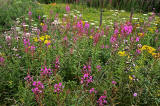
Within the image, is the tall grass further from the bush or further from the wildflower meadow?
the wildflower meadow

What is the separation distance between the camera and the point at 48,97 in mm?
2402

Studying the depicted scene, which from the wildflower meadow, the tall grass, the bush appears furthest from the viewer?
the tall grass

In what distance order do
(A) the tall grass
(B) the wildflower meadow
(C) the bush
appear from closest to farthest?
1. (B) the wildflower meadow
2. (C) the bush
3. (A) the tall grass

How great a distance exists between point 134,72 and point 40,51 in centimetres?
158

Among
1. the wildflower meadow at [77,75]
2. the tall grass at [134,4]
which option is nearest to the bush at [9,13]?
the tall grass at [134,4]

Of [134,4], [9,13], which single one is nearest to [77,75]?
[9,13]

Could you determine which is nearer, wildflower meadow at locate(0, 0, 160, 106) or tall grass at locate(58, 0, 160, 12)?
wildflower meadow at locate(0, 0, 160, 106)

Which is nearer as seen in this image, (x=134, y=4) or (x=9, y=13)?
(x=9, y=13)

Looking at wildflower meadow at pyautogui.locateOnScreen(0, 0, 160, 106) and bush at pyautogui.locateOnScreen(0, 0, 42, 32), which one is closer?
wildflower meadow at pyautogui.locateOnScreen(0, 0, 160, 106)

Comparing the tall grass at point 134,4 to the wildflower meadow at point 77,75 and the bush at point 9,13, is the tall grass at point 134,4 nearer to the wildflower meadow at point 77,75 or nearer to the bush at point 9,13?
the bush at point 9,13

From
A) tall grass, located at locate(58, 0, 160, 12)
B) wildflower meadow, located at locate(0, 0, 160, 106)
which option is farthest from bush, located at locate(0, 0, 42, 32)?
wildflower meadow, located at locate(0, 0, 160, 106)

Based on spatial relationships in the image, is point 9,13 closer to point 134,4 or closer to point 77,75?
point 77,75

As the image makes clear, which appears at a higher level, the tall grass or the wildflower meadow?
the tall grass

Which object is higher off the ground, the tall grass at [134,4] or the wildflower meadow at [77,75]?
the tall grass at [134,4]
